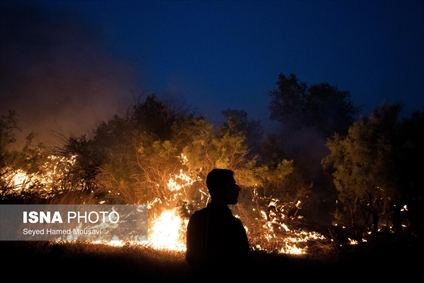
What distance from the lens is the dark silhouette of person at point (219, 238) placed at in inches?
104

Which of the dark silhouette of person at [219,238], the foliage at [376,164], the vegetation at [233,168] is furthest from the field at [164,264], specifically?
the dark silhouette of person at [219,238]

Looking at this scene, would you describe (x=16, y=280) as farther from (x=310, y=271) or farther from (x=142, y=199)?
(x=142, y=199)

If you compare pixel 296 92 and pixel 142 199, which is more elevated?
pixel 296 92

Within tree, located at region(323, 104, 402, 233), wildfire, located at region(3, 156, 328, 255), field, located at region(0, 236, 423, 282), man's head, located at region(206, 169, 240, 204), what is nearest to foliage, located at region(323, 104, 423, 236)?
tree, located at region(323, 104, 402, 233)

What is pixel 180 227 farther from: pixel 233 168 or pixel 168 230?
pixel 233 168

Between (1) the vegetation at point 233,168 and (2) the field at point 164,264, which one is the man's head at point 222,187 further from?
(1) the vegetation at point 233,168

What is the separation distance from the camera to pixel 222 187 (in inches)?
114

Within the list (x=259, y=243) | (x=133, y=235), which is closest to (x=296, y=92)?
(x=259, y=243)

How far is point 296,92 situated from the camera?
82.1 feet

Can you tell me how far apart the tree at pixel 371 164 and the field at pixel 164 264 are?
9.73 feet

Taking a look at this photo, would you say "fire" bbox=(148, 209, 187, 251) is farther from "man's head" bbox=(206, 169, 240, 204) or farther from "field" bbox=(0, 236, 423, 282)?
"man's head" bbox=(206, 169, 240, 204)

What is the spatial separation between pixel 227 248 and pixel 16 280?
413 cm

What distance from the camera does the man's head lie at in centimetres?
288

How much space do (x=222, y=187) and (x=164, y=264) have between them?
451cm
